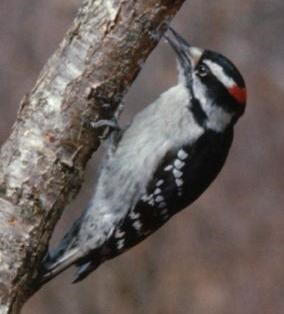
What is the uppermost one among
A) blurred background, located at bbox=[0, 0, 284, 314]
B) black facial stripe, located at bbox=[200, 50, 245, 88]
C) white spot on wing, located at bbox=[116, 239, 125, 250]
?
black facial stripe, located at bbox=[200, 50, 245, 88]

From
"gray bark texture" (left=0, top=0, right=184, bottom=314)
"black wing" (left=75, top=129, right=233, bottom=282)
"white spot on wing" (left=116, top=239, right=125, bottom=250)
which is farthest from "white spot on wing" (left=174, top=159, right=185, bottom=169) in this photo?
"gray bark texture" (left=0, top=0, right=184, bottom=314)

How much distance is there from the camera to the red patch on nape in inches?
200

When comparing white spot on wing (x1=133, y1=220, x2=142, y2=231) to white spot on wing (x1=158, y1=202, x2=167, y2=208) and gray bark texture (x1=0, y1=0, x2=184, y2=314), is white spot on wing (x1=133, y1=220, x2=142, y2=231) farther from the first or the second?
gray bark texture (x1=0, y1=0, x2=184, y2=314)

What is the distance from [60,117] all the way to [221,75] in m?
0.71

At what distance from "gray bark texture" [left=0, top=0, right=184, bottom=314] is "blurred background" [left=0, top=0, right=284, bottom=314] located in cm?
372

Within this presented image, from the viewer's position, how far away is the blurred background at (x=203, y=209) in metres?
8.57

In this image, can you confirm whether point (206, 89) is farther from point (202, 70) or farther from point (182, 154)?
point (182, 154)

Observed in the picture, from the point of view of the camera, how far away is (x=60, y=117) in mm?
4738

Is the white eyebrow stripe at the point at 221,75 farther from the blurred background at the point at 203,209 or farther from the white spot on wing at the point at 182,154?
the blurred background at the point at 203,209

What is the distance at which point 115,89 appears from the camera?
4758 mm

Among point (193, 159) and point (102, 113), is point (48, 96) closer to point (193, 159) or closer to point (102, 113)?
point (102, 113)

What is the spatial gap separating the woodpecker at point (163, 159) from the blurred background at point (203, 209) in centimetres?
309

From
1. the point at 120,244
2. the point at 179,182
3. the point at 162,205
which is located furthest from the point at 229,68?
the point at 120,244

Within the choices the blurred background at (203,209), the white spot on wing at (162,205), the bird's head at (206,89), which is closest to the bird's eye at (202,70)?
the bird's head at (206,89)
